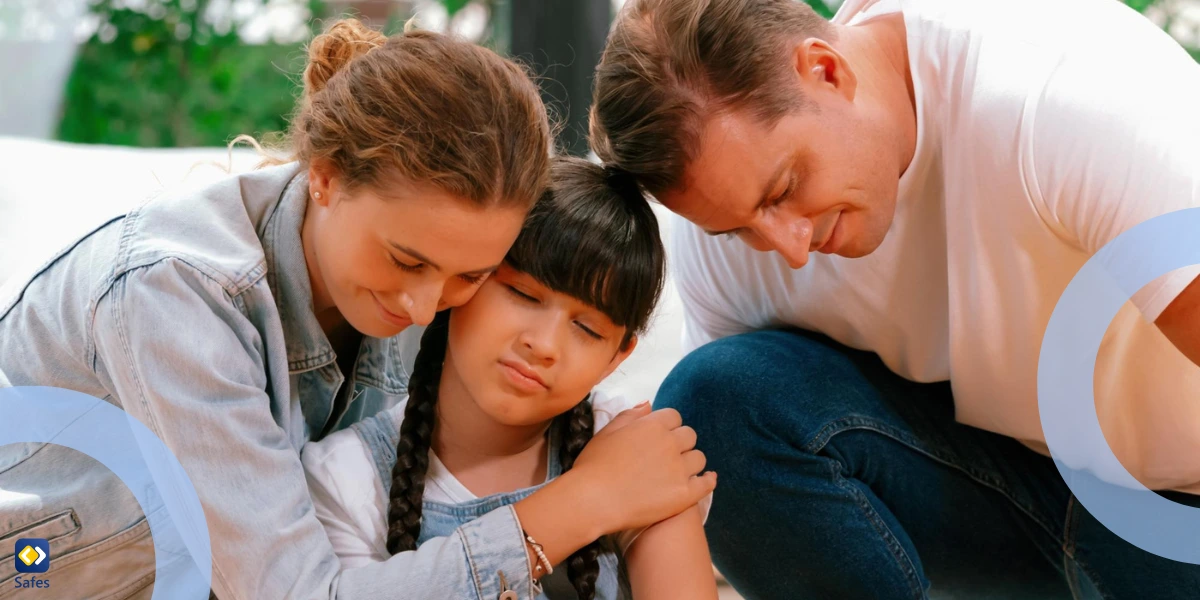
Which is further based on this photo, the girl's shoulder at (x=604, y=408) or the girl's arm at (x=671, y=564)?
the girl's shoulder at (x=604, y=408)

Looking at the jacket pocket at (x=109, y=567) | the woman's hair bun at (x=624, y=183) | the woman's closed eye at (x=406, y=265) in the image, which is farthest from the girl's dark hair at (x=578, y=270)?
the jacket pocket at (x=109, y=567)

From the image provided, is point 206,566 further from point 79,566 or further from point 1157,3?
point 1157,3

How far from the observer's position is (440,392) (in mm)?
1141

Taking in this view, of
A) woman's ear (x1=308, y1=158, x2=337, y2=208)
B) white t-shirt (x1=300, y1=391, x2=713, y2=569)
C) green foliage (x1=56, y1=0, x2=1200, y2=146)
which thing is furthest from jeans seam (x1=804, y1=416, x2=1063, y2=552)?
green foliage (x1=56, y1=0, x2=1200, y2=146)

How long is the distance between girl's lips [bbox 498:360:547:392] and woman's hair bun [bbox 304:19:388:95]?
13.2 inches

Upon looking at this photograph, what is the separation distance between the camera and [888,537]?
1.16 meters

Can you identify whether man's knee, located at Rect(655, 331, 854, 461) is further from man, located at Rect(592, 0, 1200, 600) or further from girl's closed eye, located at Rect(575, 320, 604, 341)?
girl's closed eye, located at Rect(575, 320, 604, 341)

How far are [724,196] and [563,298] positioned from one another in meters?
0.19

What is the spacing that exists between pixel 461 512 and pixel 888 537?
0.46 metres

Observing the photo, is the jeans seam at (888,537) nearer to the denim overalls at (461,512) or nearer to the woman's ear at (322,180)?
the denim overalls at (461,512)

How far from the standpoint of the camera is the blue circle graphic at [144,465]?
917 millimetres

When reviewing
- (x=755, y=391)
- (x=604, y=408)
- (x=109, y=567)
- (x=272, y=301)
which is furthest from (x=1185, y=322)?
(x=109, y=567)

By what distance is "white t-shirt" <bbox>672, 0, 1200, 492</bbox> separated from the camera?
0.93m

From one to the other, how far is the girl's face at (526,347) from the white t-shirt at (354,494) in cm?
10
